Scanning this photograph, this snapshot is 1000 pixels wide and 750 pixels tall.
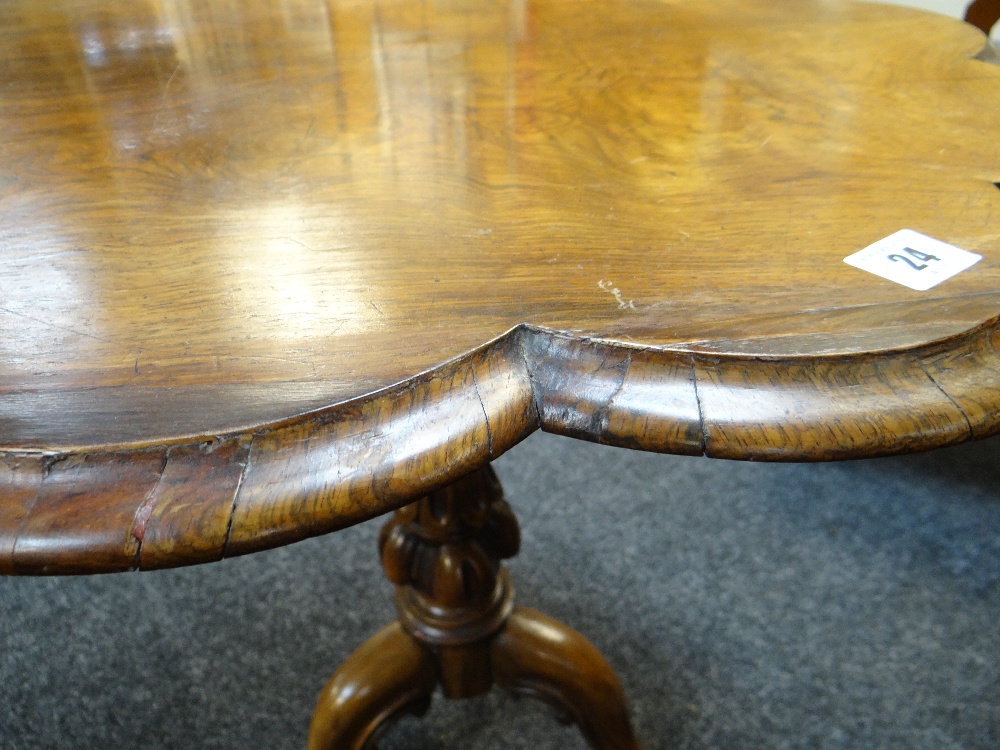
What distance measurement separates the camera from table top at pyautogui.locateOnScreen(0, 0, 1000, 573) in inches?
11.9

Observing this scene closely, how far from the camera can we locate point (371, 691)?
0.69m

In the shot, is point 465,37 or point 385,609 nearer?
point 465,37

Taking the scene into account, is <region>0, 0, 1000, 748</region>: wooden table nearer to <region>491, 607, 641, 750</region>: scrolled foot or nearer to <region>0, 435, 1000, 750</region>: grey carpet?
<region>491, 607, 641, 750</region>: scrolled foot

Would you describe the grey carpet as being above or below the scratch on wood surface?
below

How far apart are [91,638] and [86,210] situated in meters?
0.63

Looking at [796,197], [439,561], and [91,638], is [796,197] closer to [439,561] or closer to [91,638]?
[439,561]

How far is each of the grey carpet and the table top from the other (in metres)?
0.56

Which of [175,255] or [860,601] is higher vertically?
[175,255]

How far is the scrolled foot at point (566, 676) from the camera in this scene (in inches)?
27.8

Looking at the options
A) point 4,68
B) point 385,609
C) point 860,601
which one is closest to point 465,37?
point 4,68

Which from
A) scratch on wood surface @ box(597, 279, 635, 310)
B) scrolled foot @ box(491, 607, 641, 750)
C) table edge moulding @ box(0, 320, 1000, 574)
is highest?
scratch on wood surface @ box(597, 279, 635, 310)

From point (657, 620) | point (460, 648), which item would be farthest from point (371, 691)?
point (657, 620)

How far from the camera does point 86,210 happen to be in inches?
17.2

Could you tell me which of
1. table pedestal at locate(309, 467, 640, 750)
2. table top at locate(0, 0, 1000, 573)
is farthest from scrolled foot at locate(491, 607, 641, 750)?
table top at locate(0, 0, 1000, 573)
